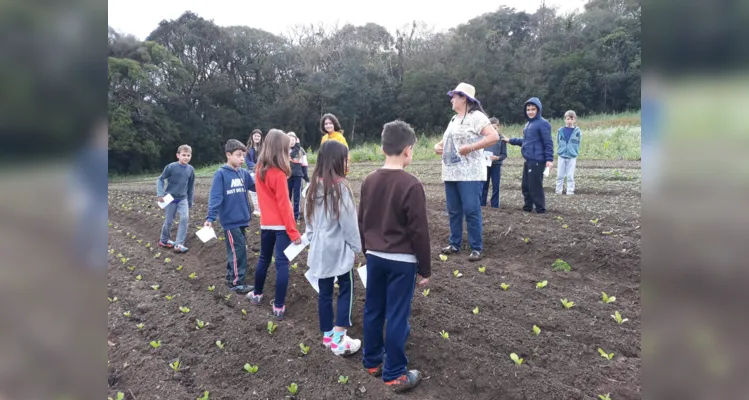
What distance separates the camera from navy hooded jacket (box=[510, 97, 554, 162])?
7.75m

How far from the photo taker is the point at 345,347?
154 inches

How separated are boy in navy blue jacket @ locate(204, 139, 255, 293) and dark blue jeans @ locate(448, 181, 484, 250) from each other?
2.73 m

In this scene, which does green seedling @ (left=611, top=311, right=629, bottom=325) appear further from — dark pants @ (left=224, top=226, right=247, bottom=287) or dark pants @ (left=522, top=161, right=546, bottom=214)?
dark pants @ (left=224, top=226, right=247, bottom=287)

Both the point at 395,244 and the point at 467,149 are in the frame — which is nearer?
the point at 395,244

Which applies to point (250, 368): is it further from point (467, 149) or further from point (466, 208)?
point (467, 149)

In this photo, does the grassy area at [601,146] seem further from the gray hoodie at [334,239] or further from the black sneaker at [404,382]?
the black sneaker at [404,382]

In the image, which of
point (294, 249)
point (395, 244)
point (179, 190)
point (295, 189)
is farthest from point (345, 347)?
point (179, 190)

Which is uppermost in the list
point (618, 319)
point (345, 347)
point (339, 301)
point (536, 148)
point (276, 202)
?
point (536, 148)

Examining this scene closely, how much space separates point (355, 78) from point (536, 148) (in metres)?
36.3
